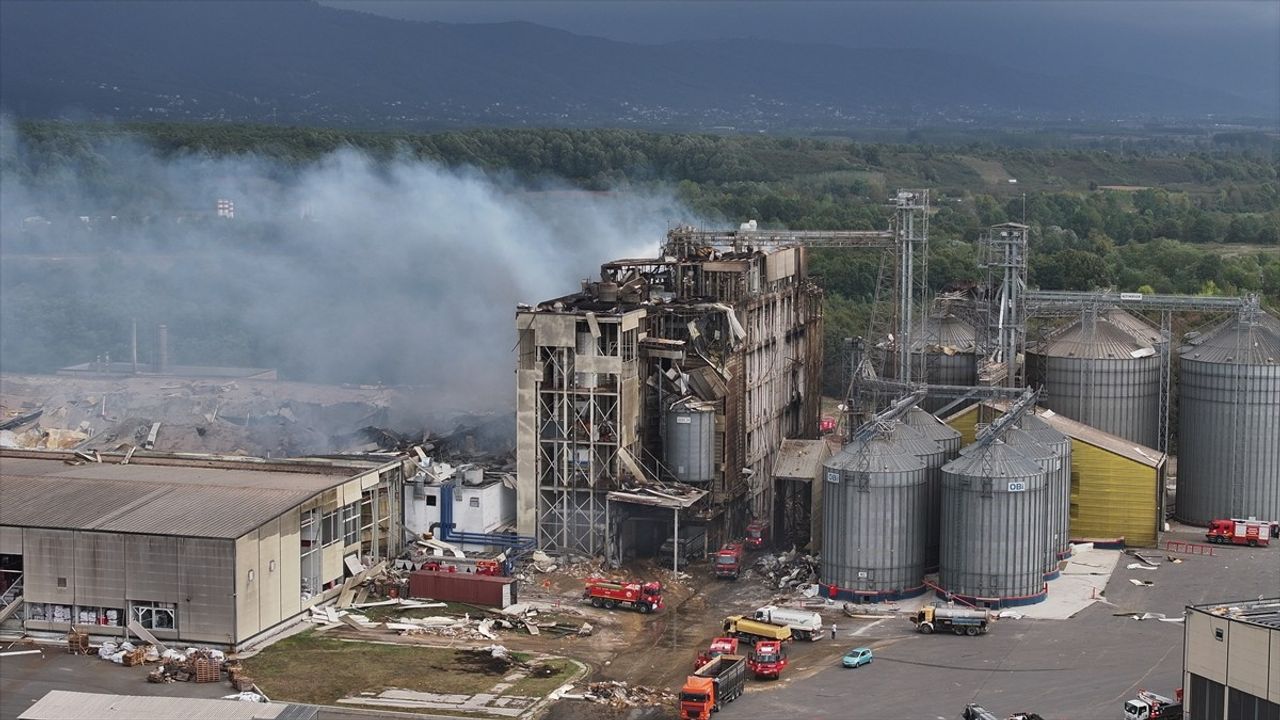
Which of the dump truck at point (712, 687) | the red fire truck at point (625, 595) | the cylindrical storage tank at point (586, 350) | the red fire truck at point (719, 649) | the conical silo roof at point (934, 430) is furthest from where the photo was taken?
the cylindrical storage tank at point (586, 350)

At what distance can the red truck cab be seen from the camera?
71312 millimetres

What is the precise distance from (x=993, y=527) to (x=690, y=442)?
1265 cm

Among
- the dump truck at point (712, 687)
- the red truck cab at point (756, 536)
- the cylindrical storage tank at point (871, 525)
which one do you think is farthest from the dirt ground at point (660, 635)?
the red truck cab at point (756, 536)

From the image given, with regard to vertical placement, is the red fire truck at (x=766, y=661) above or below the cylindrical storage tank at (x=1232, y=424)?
below

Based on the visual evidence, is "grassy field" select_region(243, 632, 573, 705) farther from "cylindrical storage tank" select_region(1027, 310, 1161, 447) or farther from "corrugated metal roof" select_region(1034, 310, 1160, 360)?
"corrugated metal roof" select_region(1034, 310, 1160, 360)

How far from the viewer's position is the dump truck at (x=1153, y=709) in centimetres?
4884

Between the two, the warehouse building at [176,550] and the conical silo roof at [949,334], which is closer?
the warehouse building at [176,550]

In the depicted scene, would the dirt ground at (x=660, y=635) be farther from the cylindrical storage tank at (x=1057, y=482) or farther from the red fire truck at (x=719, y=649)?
the cylindrical storage tank at (x=1057, y=482)

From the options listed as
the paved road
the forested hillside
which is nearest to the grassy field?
the paved road

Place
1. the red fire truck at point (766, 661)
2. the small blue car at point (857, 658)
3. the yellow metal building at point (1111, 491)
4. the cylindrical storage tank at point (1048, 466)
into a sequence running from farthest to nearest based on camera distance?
the yellow metal building at point (1111, 491)
the cylindrical storage tank at point (1048, 466)
the small blue car at point (857, 658)
the red fire truck at point (766, 661)

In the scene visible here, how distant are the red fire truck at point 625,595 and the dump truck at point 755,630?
4.25 metres

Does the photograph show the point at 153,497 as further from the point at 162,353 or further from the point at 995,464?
the point at 162,353

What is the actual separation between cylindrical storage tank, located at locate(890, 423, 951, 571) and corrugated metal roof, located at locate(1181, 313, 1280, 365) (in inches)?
699

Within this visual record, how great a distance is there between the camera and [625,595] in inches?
2436
